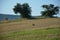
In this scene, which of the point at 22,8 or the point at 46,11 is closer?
the point at 46,11

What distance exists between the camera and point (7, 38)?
388cm

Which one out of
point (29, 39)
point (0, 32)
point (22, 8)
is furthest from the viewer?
point (22, 8)

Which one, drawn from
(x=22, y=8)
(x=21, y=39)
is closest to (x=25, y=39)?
(x=21, y=39)

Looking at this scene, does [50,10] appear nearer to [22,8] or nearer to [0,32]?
[22,8]

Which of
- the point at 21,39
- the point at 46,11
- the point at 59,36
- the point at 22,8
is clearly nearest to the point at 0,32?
the point at 21,39

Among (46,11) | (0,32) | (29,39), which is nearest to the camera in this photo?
(29,39)

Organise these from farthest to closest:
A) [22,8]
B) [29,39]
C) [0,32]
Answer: [22,8], [0,32], [29,39]

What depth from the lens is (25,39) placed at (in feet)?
12.4

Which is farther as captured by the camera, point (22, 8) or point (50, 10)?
point (22, 8)

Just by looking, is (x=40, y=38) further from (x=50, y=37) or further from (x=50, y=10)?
(x=50, y=10)

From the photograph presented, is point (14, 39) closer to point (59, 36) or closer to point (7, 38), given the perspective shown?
point (7, 38)

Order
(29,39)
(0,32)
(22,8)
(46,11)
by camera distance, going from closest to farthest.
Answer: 1. (29,39)
2. (0,32)
3. (46,11)
4. (22,8)

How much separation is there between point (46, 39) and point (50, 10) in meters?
6.29

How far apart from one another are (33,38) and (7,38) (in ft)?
2.11
